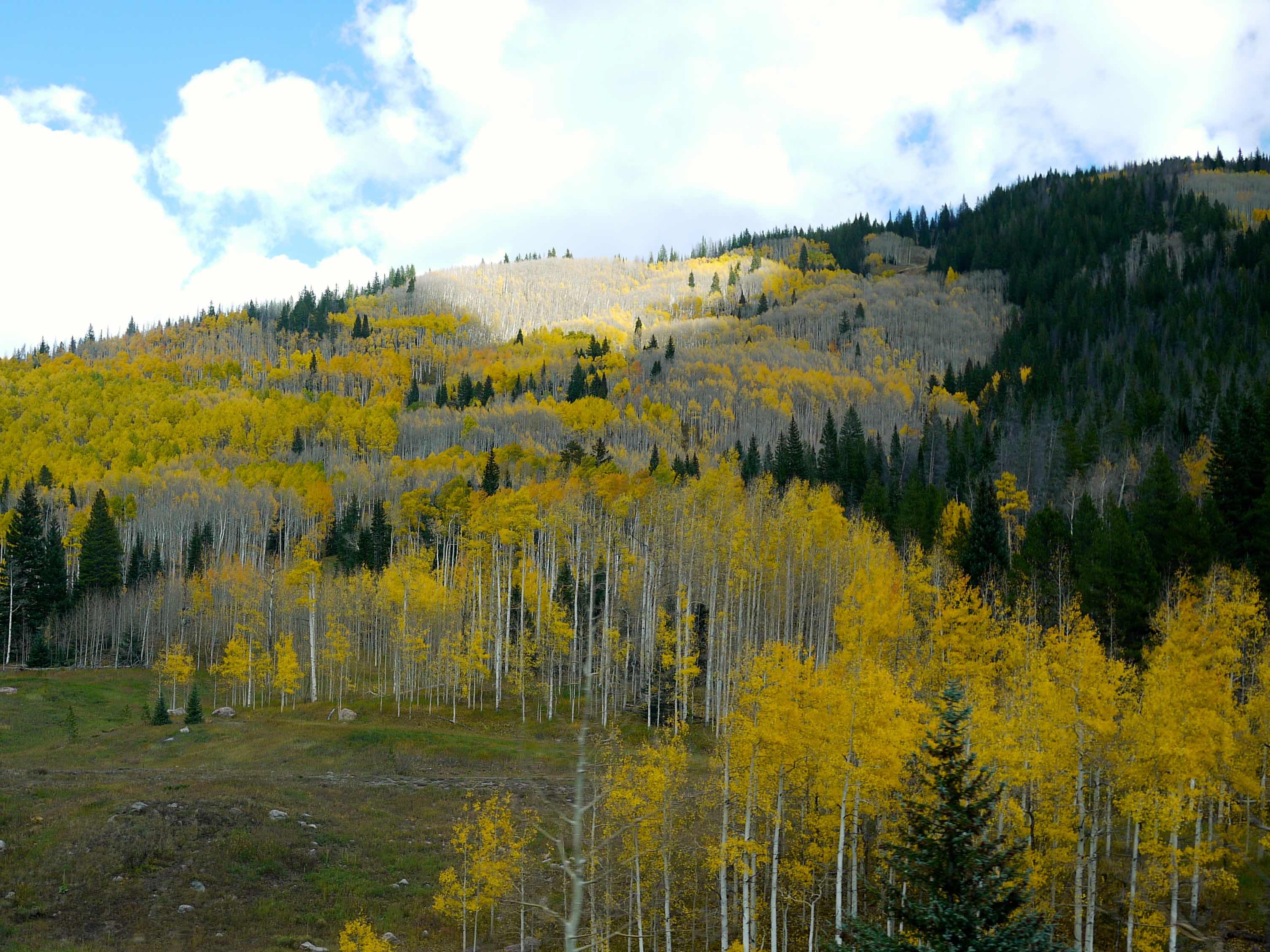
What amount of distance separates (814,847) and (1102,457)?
8084cm

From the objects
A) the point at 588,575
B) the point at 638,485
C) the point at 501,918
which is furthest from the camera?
the point at 638,485

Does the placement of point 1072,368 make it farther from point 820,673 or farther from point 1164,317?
point 820,673

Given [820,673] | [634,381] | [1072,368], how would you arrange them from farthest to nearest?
[634,381], [1072,368], [820,673]

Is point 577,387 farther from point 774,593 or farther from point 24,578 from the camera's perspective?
point 774,593

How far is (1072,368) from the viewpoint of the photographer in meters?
152

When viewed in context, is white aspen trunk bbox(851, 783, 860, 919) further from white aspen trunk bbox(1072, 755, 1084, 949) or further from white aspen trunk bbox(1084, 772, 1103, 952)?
white aspen trunk bbox(1084, 772, 1103, 952)

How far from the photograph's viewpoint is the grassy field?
30.7 metres

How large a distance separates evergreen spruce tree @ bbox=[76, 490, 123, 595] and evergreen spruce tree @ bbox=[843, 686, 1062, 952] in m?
96.8

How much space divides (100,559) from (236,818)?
2716 inches

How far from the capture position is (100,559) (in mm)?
93375

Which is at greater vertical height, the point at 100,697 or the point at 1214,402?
the point at 1214,402

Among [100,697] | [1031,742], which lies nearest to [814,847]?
[1031,742]

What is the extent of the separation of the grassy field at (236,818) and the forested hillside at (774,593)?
6810 mm

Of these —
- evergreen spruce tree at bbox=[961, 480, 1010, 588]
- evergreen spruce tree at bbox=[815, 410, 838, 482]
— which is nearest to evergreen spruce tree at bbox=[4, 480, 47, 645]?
evergreen spruce tree at bbox=[815, 410, 838, 482]
